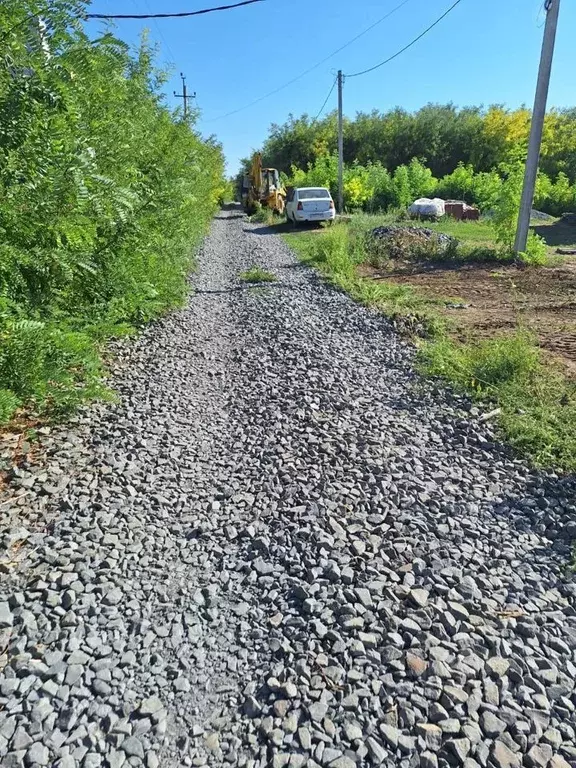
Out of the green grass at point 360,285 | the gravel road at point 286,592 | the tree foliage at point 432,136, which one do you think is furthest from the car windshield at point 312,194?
the tree foliage at point 432,136

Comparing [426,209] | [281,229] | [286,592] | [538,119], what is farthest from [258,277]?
[426,209]

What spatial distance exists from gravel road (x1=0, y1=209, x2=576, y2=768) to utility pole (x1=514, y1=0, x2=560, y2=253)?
908 centimetres

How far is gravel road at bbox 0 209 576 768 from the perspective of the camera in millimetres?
1827

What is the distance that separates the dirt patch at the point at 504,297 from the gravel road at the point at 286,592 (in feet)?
9.23

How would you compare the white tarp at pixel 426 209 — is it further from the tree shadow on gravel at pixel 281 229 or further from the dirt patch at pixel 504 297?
the dirt patch at pixel 504 297

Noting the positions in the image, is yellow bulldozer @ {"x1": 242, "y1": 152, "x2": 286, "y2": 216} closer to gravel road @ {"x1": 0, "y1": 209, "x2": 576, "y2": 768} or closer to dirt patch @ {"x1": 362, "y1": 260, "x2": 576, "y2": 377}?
dirt patch @ {"x1": 362, "y1": 260, "x2": 576, "y2": 377}

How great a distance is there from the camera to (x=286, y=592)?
98.7 inches

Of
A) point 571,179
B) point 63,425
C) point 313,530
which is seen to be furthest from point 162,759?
point 571,179

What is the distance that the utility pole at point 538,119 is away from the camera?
10047mm

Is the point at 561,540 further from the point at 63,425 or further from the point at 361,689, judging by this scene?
the point at 63,425

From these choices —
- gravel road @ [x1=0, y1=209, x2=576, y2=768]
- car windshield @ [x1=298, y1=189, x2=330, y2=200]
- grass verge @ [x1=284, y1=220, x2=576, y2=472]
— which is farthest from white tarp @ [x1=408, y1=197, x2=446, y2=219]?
gravel road @ [x1=0, y1=209, x2=576, y2=768]

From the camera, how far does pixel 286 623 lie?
231 cm

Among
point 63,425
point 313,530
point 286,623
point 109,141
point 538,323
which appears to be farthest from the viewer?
point 538,323

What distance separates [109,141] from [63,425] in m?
2.57
